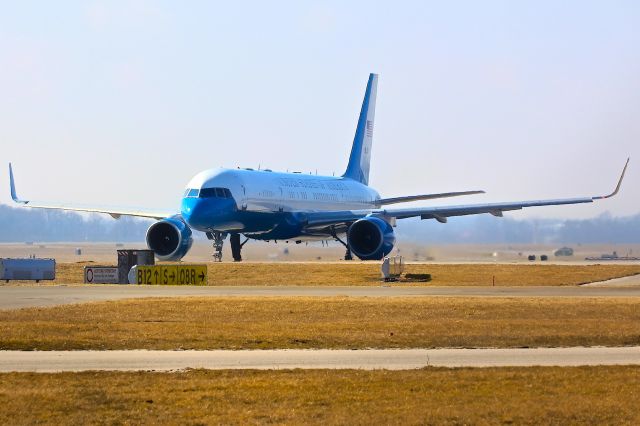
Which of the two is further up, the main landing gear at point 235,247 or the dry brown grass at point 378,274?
the main landing gear at point 235,247

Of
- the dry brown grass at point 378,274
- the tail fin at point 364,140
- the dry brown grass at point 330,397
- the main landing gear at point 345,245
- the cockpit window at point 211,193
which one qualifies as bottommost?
the dry brown grass at point 330,397

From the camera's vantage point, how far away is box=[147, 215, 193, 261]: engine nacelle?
7019 centimetres

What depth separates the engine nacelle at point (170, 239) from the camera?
70.2 m

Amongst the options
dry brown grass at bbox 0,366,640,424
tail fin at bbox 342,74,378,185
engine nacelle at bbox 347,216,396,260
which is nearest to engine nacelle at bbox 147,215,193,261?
engine nacelle at bbox 347,216,396,260

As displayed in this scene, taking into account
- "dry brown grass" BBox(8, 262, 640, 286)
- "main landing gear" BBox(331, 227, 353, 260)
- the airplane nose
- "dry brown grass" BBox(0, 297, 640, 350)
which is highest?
the airplane nose

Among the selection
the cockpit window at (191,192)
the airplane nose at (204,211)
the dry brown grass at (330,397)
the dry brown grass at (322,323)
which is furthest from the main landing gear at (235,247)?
the dry brown grass at (330,397)

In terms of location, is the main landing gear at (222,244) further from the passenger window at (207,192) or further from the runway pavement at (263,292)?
the runway pavement at (263,292)

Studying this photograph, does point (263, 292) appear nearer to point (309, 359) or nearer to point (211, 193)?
point (211, 193)

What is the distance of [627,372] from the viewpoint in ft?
75.3

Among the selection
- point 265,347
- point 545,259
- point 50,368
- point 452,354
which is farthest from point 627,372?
point 545,259

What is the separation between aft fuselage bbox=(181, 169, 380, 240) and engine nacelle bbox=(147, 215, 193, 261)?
92.7 inches

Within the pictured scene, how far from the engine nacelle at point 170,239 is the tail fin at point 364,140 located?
21.9 metres

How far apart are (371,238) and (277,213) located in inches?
274

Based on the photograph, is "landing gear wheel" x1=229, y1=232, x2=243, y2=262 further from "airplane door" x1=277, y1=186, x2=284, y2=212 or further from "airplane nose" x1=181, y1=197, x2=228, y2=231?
"airplane nose" x1=181, y1=197, x2=228, y2=231
